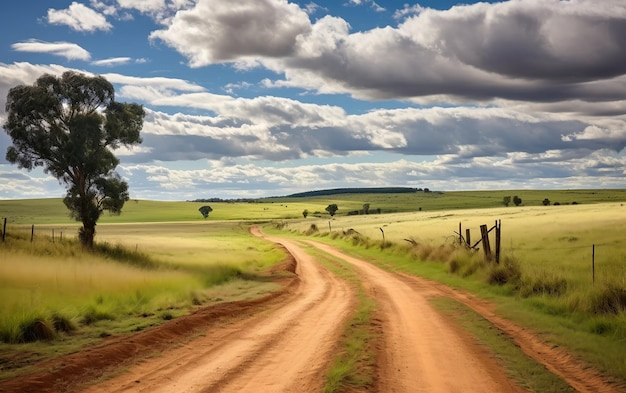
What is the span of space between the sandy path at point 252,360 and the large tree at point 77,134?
78.4ft

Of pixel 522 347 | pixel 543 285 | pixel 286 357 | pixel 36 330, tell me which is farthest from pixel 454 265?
pixel 36 330

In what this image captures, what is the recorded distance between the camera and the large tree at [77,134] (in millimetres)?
33531

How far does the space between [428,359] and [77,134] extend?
30.4m

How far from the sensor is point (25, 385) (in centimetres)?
861

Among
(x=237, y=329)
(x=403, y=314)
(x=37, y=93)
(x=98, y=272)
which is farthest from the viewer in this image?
(x=37, y=93)

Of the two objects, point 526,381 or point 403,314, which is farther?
point 403,314

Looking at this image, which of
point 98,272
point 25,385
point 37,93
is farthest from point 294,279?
point 37,93

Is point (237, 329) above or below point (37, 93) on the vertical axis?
below

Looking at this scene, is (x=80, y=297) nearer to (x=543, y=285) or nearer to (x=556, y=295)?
(x=556, y=295)

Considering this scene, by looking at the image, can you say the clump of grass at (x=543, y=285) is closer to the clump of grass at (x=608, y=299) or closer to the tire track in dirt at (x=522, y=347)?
the tire track in dirt at (x=522, y=347)

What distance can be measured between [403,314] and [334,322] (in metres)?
2.86

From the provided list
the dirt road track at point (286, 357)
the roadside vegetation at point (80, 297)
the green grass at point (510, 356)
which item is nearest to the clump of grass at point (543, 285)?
the dirt road track at point (286, 357)

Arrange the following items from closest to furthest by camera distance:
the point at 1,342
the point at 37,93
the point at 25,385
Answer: the point at 25,385
the point at 1,342
the point at 37,93

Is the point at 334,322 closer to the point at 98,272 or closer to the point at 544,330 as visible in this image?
the point at 544,330
